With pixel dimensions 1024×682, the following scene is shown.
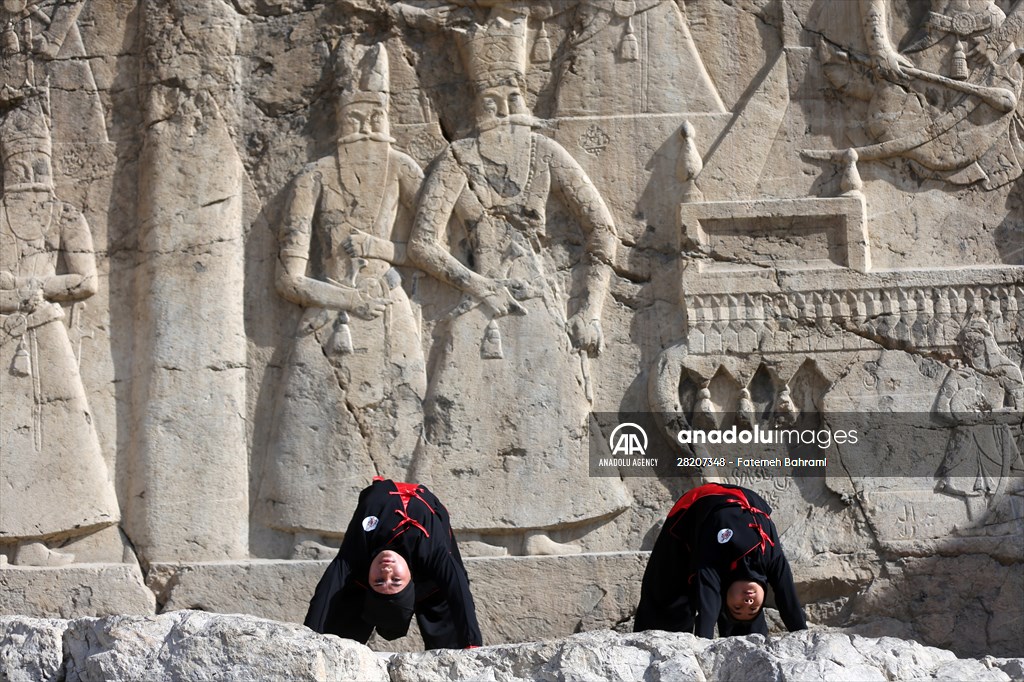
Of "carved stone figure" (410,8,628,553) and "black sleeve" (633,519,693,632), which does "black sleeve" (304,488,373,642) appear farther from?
"carved stone figure" (410,8,628,553)

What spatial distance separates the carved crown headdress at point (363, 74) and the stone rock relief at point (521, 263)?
0.02 meters

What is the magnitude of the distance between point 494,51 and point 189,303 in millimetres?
1821

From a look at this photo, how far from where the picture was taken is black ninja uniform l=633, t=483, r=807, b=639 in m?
5.23

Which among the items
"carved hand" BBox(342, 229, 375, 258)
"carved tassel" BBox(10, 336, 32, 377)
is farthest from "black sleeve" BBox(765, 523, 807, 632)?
"carved tassel" BBox(10, 336, 32, 377)

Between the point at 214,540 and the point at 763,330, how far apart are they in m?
2.61

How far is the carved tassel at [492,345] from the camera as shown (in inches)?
259

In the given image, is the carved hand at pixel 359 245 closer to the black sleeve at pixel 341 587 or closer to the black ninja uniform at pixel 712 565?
the black sleeve at pixel 341 587

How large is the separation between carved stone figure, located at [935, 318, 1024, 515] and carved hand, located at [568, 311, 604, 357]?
152 cm

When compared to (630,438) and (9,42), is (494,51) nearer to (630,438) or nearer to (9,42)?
(630,438)

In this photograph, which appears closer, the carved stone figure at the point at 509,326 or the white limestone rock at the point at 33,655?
the white limestone rock at the point at 33,655

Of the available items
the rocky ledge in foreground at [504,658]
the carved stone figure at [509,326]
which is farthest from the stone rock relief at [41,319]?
the rocky ledge in foreground at [504,658]

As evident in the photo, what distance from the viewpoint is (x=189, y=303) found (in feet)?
22.0

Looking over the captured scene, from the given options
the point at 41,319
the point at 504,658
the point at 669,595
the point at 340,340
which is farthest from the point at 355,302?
the point at 504,658

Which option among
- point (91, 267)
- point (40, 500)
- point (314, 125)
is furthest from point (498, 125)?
point (40, 500)
